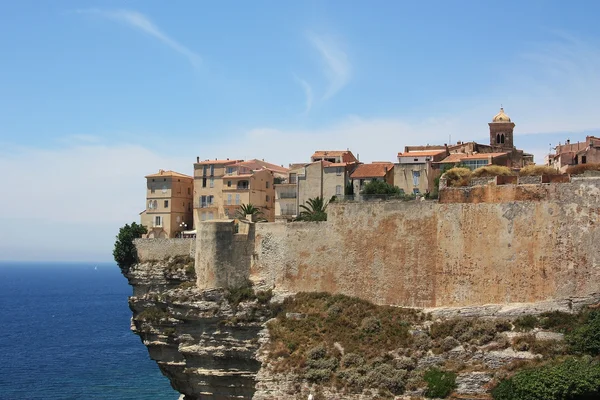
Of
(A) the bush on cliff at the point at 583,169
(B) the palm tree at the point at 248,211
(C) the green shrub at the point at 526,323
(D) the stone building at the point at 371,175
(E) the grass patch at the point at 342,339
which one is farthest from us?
(D) the stone building at the point at 371,175

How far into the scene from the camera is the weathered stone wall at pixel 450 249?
31688 millimetres

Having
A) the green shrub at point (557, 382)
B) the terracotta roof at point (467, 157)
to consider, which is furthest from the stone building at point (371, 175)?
the green shrub at point (557, 382)

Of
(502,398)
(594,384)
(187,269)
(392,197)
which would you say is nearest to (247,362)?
(187,269)

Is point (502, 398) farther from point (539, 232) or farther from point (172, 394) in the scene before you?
point (172, 394)

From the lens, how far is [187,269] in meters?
44.6

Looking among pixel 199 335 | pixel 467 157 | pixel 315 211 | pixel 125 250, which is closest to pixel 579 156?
pixel 467 157

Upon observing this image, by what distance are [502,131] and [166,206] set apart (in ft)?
81.2

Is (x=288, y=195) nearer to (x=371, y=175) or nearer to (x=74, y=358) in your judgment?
(x=371, y=175)

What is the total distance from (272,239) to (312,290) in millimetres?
3633

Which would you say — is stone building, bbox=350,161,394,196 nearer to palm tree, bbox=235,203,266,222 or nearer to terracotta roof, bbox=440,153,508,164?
terracotta roof, bbox=440,153,508,164

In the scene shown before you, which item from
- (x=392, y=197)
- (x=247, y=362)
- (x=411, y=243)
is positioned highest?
(x=392, y=197)

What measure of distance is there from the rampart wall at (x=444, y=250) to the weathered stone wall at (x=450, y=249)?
0.14 feet

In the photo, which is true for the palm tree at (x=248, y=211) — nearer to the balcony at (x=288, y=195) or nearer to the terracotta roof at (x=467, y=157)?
the balcony at (x=288, y=195)

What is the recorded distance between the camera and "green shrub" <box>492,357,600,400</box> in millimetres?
26469
